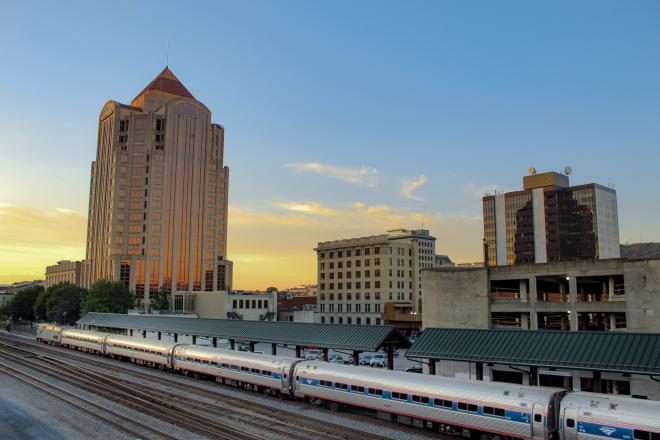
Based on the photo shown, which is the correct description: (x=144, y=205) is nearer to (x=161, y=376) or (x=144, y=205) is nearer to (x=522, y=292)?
(x=161, y=376)

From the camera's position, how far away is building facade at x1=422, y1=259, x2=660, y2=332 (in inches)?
1596

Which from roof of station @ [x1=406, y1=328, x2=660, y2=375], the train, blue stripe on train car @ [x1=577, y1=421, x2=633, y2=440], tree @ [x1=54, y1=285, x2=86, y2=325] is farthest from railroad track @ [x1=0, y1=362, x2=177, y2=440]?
tree @ [x1=54, y1=285, x2=86, y2=325]

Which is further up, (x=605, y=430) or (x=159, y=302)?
(x=159, y=302)

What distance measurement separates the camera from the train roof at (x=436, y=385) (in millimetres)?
28692

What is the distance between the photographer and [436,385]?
106ft

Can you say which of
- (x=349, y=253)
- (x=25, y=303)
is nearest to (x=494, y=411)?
(x=349, y=253)

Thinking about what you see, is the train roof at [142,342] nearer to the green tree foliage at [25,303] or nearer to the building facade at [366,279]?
the building facade at [366,279]

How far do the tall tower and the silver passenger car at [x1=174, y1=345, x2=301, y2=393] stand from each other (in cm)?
11392

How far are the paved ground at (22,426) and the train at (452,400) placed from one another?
52.5 feet

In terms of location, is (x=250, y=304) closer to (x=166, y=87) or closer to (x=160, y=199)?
(x=160, y=199)

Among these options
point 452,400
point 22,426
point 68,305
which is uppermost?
point 68,305

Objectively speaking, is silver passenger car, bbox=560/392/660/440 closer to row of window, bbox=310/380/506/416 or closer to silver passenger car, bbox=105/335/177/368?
row of window, bbox=310/380/506/416

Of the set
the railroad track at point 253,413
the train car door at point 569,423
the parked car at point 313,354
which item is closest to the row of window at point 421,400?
the railroad track at point 253,413

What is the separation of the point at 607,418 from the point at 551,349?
26.0 feet
